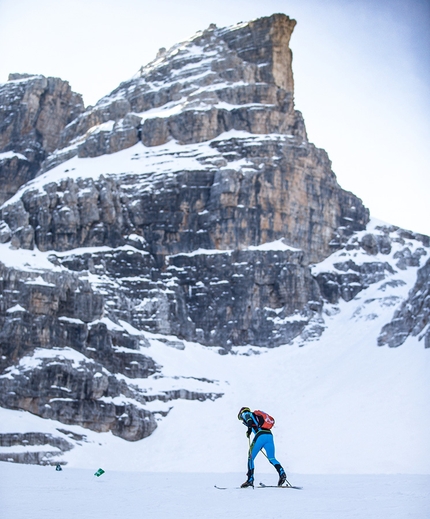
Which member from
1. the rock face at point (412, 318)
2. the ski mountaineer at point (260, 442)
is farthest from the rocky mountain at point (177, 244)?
the ski mountaineer at point (260, 442)

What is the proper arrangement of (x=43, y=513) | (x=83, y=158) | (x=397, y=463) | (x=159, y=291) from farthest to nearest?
(x=83, y=158)
(x=159, y=291)
(x=397, y=463)
(x=43, y=513)

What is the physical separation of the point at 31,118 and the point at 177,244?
41621mm

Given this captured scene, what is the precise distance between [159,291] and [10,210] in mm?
22964

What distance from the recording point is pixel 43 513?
11344mm

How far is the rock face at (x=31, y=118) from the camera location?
372ft

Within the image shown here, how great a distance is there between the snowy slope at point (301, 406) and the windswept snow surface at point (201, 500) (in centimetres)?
3075

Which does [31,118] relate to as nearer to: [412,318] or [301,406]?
[412,318]

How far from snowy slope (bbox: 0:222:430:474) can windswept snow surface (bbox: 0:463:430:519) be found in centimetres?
3075

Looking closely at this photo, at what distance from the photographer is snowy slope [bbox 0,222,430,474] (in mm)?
50375

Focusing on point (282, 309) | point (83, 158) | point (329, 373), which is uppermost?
point (83, 158)

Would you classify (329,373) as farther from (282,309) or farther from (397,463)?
(397,463)

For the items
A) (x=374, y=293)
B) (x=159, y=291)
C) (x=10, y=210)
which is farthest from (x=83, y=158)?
(x=374, y=293)

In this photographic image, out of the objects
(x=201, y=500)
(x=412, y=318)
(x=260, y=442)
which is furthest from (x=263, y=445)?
(x=412, y=318)

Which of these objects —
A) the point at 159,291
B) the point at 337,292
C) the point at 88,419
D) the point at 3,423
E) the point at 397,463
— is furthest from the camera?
the point at 337,292
